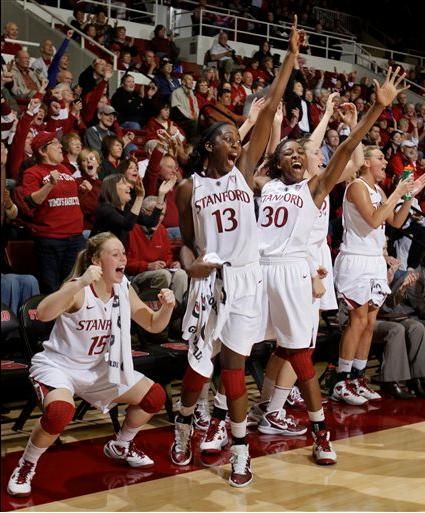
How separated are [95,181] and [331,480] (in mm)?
3633

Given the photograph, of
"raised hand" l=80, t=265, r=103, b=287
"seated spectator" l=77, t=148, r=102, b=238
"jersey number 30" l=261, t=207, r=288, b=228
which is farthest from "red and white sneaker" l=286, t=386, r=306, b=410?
"raised hand" l=80, t=265, r=103, b=287

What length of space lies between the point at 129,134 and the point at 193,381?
4962 millimetres

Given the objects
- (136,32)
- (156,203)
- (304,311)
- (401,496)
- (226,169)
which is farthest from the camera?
(136,32)

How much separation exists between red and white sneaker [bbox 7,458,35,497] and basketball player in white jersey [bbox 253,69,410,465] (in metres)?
1.45

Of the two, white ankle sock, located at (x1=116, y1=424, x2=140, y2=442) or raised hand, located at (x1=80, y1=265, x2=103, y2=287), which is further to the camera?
white ankle sock, located at (x1=116, y1=424, x2=140, y2=442)

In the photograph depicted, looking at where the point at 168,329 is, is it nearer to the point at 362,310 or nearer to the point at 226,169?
the point at 362,310

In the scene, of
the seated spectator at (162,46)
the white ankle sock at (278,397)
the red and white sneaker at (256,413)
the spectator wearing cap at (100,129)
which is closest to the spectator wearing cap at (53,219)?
the red and white sneaker at (256,413)

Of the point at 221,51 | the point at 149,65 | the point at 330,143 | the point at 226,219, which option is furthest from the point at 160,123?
the point at 226,219

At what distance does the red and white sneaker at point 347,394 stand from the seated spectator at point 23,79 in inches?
158

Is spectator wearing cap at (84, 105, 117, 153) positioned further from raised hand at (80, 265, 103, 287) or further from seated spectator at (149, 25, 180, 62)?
seated spectator at (149, 25, 180, 62)

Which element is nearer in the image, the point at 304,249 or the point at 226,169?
the point at 226,169

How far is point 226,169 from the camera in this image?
4215 mm

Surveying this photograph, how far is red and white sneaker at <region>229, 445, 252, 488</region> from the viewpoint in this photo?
404cm

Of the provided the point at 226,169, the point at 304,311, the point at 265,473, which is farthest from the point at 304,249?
the point at 265,473
